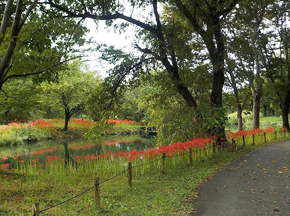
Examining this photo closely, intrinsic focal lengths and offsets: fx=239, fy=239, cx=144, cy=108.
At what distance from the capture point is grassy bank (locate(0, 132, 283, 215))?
16.3 ft

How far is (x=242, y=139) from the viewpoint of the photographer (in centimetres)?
1399

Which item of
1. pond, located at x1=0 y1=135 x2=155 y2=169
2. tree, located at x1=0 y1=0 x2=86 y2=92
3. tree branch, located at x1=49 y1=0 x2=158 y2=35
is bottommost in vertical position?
pond, located at x1=0 y1=135 x2=155 y2=169

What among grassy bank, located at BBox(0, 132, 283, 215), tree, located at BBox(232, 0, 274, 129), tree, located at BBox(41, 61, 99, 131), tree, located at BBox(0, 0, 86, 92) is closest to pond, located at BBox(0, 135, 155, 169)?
grassy bank, located at BBox(0, 132, 283, 215)

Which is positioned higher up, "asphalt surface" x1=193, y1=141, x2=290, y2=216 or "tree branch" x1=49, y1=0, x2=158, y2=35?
"tree branch" x1=49, y1=0, x2=158, y2=35

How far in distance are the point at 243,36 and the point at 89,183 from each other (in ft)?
32.0

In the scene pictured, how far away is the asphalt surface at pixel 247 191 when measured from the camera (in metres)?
4.84

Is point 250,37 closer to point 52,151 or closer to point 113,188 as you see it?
point 113,188

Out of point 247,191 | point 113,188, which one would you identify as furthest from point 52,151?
point 247,191

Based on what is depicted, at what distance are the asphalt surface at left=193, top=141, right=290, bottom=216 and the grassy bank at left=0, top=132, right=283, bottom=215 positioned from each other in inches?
13.9

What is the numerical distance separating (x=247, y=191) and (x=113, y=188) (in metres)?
3.43

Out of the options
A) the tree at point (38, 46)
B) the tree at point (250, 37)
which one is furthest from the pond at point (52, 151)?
the tree at point (250, 37)

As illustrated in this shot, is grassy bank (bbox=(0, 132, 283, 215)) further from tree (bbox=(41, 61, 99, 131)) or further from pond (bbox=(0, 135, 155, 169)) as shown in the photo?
tree (bbox=(41, 61, 99, 131))

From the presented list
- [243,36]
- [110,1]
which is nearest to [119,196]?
[110,1]

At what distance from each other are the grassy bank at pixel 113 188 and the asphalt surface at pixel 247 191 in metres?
0.35
